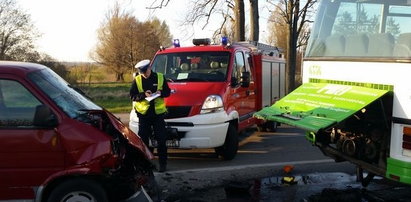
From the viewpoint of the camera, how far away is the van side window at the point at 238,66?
9602mm

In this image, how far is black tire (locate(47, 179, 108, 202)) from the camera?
475 cm

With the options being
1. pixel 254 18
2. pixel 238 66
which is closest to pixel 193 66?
pixel 238 66

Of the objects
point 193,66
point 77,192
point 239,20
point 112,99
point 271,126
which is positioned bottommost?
point 112,99

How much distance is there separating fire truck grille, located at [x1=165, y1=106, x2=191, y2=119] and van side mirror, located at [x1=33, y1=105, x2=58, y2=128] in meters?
3.91

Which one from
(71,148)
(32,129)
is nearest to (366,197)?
(71,148)

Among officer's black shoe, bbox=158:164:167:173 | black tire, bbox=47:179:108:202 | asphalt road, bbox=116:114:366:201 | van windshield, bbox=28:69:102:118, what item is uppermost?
van windshield, bbox=28:69:102:118

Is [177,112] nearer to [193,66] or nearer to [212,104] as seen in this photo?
[212,104]

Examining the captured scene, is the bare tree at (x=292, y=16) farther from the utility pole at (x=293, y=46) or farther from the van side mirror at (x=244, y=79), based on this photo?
the van side mirror at (x=244, y=79)

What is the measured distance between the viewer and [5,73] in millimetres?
4762

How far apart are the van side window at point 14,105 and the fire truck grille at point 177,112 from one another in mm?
3963

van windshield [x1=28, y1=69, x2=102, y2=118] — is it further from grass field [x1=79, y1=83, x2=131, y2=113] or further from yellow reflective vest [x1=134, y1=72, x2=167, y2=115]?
grass field [x1=79, y1=83, x2=131, y2=113]

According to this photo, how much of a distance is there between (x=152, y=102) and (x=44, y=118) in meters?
3.45

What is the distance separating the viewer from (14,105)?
15.6 ft

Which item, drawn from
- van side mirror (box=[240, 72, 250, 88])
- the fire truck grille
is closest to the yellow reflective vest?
the fire truck grille
